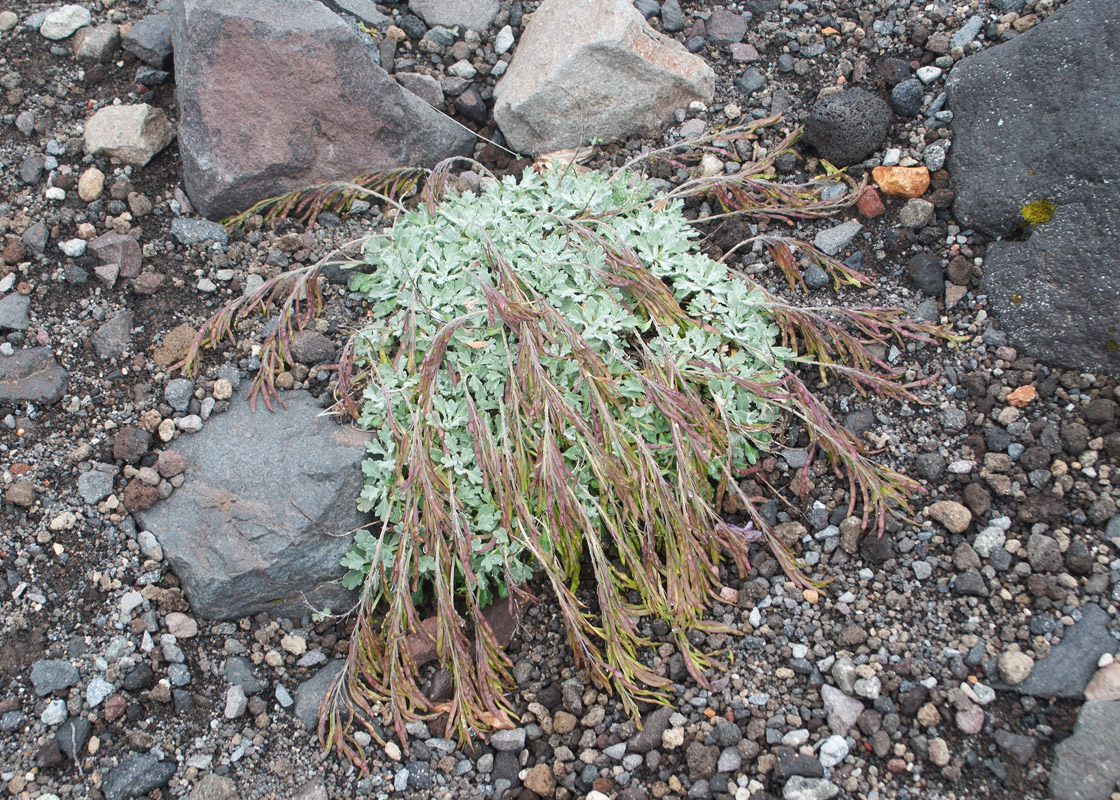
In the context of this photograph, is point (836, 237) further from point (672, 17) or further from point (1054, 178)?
point (672, 17)

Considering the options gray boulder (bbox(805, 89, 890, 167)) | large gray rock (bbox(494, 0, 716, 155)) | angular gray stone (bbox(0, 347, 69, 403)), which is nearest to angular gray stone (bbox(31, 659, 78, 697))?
angular gray stone (bbox(0, 347, 69, 403))

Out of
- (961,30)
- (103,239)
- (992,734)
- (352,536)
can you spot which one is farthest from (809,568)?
(103,239)

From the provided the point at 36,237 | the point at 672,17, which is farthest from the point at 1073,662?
the point at 36,237

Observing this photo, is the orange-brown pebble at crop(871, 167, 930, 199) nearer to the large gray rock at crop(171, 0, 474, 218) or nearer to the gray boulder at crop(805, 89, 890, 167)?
the gray boulder at crop(805, 89, 890, 167)

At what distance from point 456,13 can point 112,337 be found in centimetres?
255

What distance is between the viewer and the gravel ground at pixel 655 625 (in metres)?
2.58

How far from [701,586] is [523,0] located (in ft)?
11.2

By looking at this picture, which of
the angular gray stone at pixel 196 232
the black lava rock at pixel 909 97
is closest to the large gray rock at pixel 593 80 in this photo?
the black lava rock at pixel 909 97

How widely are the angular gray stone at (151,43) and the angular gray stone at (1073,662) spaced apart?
4491 millimetres

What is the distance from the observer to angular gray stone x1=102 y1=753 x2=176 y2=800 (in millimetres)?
2561

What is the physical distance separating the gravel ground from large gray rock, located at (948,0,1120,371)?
127 millimetres

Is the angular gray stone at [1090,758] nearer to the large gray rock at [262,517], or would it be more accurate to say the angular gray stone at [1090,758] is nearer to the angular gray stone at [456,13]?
the large gray rock at [262,517]

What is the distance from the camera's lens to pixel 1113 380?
3.02 metres

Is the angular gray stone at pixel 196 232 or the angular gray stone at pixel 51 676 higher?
the angular gray stone at pixel 196 232
